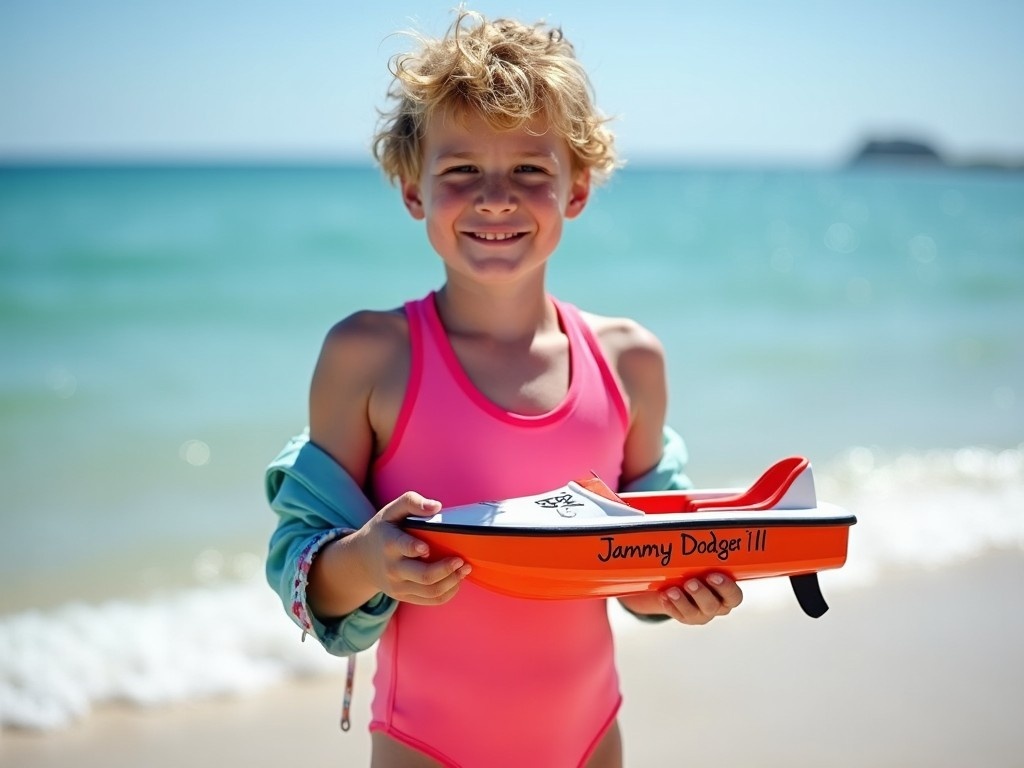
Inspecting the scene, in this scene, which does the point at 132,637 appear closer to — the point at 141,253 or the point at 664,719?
the point at 664,719

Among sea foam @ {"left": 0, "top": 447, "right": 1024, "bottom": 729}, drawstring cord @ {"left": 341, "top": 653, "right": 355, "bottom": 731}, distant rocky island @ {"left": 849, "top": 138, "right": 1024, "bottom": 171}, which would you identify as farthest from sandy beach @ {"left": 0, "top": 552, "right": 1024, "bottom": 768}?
distant rocky island @ {"left": 849, "top": 138, "right": 1024, "bottom": 171}

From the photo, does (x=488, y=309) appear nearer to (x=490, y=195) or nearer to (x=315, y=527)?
(x=490, y=195)

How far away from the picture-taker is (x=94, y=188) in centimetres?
3441

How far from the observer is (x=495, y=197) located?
1.98 m

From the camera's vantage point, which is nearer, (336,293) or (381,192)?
(336,293)

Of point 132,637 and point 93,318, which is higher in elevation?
point 93,318

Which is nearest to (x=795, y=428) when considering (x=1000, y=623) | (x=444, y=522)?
(x=1000, y=623)

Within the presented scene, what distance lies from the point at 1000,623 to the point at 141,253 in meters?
14.4

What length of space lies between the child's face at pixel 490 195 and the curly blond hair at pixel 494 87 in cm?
3

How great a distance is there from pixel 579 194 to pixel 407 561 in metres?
0.97

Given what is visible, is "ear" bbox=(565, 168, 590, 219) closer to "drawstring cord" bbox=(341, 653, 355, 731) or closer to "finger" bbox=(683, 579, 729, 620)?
"finger" bbox=(683, 579, 729, 620)

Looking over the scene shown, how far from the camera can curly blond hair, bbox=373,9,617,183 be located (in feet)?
6.53

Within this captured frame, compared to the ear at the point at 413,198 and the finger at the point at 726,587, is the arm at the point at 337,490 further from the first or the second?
the finger at the point at 726,587

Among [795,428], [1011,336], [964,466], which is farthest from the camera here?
[1011,336]
